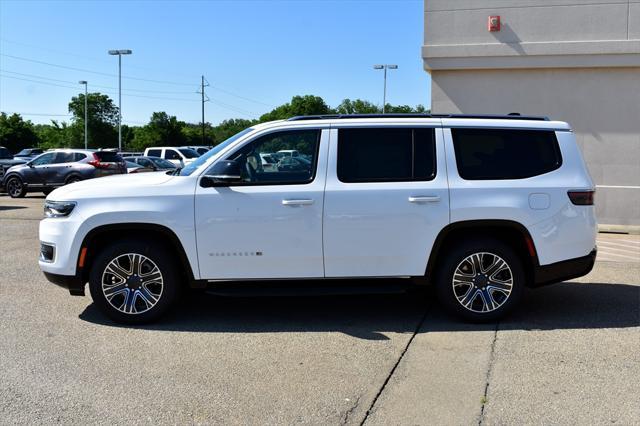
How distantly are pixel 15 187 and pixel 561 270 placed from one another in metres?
18.8

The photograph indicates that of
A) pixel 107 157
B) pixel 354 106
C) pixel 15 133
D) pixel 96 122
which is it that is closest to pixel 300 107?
pixel 354 106

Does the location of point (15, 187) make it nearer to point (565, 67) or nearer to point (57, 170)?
point (57, 170)

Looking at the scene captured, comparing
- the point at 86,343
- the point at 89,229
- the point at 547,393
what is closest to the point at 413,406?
the point at 547,393

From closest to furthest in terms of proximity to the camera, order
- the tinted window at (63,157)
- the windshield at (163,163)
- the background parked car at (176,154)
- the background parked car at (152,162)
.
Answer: the tinted window at (63,157)
the background parked car at (152,162)
the windshield at (163,163)
the background parked car at (176,154)

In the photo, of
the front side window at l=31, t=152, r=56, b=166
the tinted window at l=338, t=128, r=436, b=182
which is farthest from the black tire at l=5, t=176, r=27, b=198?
the tinted window at l=338, t=128, r=436, b=182

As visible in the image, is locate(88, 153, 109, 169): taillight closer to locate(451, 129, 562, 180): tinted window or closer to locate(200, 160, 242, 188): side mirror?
Result: locate(200, 160, 242, 188): side mirror

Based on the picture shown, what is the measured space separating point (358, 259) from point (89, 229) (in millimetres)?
2465

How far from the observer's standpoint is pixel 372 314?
6.27 m

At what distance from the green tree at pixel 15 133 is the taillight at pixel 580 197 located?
67.7 metres

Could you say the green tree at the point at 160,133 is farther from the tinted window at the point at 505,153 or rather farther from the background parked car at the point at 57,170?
the tinted window at the point at 505,153

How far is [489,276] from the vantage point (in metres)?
5.84

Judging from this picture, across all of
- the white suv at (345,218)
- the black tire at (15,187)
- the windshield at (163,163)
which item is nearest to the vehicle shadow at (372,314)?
the white suv at (345,218)

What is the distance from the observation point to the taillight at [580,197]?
5809 mm

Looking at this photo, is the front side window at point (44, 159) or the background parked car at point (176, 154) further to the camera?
the background parked car at point (176, 154)
